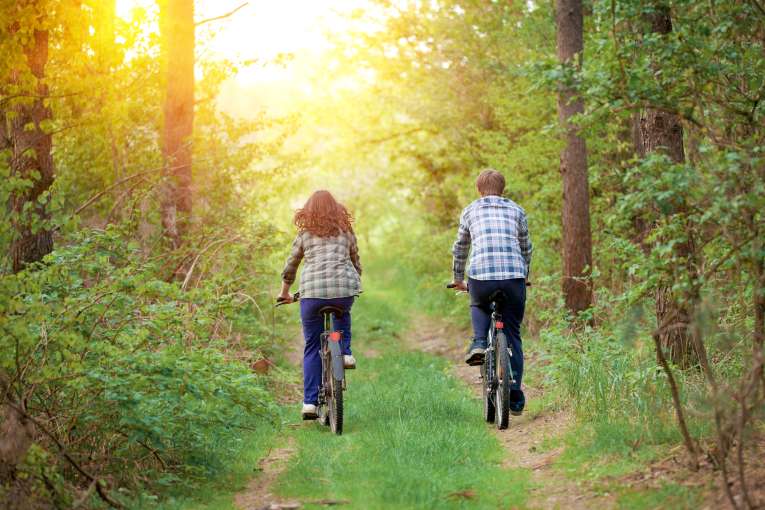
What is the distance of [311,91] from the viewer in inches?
954

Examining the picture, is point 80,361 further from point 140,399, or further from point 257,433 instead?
point 257,433

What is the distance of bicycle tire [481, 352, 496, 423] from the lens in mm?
8312

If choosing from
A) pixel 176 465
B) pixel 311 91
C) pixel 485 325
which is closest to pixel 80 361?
pixel 176 465

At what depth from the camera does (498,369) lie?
319 inches

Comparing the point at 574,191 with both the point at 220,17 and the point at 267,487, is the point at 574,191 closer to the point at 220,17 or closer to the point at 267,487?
the point at 220,17

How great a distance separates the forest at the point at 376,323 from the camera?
575cm

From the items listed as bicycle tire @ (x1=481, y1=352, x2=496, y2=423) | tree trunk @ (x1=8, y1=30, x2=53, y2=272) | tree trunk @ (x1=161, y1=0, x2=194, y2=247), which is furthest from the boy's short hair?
tree trunk @ (x1=161, y1=0, x2=194, y2=247)

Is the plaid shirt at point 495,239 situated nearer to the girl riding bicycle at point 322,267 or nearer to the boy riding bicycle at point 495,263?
the boy riding bicycle at point 495,263

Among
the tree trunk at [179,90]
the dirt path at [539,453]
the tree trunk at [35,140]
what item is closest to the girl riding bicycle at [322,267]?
the dirt path at [539,453]

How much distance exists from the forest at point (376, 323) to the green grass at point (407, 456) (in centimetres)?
3

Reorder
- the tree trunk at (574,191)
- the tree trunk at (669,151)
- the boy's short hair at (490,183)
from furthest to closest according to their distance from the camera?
the tree trunk at (574,191) < the boy's short hair at (490,183) < the tree trunk at (669,151)

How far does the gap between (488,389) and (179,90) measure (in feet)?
22.4

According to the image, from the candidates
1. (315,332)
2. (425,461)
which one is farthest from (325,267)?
(425,461)

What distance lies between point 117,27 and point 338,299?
5.40 meters
